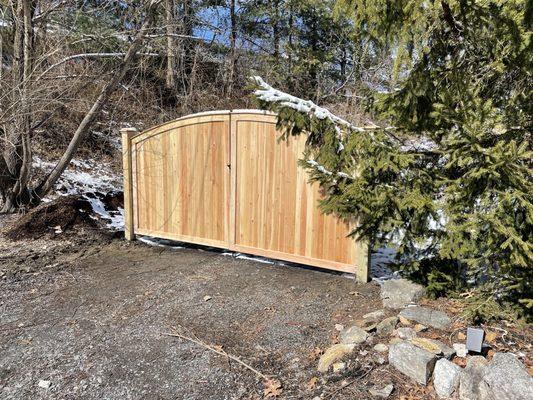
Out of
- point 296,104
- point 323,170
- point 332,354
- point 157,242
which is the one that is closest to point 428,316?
point 332,354

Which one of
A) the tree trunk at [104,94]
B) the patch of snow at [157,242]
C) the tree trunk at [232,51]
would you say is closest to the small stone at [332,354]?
the patch of snow at [157,242]

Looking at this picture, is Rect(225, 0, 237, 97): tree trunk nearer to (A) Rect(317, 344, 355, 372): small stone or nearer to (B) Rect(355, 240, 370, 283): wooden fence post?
(B) Rect(355, 240, 370, 283): wooden fence post

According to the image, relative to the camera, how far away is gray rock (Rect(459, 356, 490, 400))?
7.09 feet

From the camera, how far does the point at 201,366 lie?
277cm

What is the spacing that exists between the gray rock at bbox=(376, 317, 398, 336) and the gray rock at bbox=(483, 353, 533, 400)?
0.77 metres

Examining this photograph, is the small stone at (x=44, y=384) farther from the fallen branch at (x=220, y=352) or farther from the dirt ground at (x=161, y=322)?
the fallen branch at (x=220, y=352)

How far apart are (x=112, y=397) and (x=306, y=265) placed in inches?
103

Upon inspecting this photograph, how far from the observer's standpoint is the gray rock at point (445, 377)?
2288 millimetres

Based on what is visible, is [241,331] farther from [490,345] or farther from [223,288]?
[490,345]

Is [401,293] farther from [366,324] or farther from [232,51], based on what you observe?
[232,51]

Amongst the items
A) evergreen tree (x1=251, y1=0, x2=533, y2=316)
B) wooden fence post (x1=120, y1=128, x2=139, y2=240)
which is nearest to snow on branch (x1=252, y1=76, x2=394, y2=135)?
evergreen tree (x1=251, y1=0, x2=533, y2=316)

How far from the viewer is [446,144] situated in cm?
294

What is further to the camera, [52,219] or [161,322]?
[52,219]

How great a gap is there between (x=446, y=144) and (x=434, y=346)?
1.34 metres
